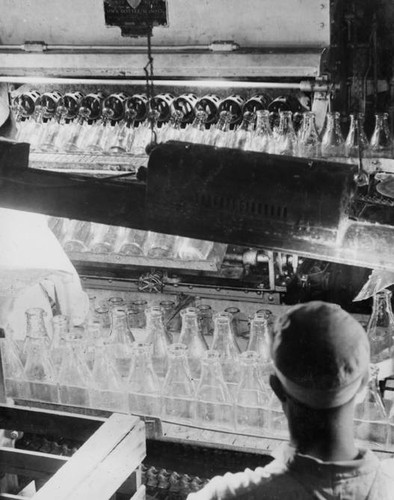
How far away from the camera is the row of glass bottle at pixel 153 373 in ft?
7.93

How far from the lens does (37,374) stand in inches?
112

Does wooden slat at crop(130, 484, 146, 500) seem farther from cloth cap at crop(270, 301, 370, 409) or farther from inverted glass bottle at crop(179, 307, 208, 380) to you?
cloth cap at crop(270, 301, 370, 409)

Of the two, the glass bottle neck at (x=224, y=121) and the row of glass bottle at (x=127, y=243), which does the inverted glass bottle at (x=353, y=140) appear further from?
the row of glass bottle at (x=127, y=243)

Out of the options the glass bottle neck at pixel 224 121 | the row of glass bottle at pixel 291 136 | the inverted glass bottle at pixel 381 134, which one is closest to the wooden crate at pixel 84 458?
the row of glass bottle at pixel 291 136

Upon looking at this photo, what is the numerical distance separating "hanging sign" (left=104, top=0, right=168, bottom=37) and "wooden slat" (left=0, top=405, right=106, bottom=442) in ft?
6.68

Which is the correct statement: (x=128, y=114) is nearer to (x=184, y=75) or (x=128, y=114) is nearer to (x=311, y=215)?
(x=184, y=75)

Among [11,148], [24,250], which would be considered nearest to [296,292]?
[24,250]

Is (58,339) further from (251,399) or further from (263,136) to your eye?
(263,136)

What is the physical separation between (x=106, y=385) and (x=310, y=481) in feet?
4.67

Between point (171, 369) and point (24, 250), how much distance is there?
30.1 inches

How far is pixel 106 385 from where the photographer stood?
2.64m

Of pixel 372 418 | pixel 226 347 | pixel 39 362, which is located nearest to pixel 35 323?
pixel 39 362

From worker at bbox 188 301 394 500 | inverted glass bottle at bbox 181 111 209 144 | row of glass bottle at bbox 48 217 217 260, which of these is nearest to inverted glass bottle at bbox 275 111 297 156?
inverted glass bottle at bbox 181 111 209 144

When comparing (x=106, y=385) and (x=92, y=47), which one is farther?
(x=92, y=47)
